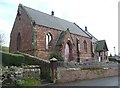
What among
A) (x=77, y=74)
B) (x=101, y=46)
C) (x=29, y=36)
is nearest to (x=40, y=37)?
(x=29, y=36)

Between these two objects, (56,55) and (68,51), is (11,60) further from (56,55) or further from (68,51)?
(68,51)

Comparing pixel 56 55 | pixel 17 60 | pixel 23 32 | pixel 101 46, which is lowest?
pixel 17 60

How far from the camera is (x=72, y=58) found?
43.2 metres

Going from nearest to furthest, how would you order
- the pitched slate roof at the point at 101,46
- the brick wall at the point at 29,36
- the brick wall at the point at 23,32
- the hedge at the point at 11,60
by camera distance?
the hedge at the point at 11,60 → the brick wall at the point at 29,36 → the brick wall at the point at 23,32 → the pitched slate roof at the point at 101,46

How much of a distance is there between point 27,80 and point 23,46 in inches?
693

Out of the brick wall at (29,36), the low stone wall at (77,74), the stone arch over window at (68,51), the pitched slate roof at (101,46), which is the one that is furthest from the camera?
the pitched slate roof at (101,46)

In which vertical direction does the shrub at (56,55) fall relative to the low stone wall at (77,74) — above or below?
above

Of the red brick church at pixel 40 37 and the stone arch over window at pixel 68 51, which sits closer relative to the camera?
the red brick church at pixel 40 37

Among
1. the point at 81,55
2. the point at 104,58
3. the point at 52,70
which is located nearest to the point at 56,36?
the point at 81,55

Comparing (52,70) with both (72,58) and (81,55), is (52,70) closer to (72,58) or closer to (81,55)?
(72,58)

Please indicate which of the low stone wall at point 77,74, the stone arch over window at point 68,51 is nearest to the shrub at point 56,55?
the stone arch over window at point 68,51

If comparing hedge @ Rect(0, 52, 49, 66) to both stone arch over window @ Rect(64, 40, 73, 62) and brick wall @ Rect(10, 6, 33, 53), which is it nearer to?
brick wall @ Rect(10, 6, 33, 53)

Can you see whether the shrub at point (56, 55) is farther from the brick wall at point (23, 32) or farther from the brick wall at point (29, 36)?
the brick wall at point (23, 32)

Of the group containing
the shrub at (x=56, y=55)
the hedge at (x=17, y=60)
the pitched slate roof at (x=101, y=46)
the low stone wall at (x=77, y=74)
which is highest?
the pitched slate roof at (x=101, y=46)
